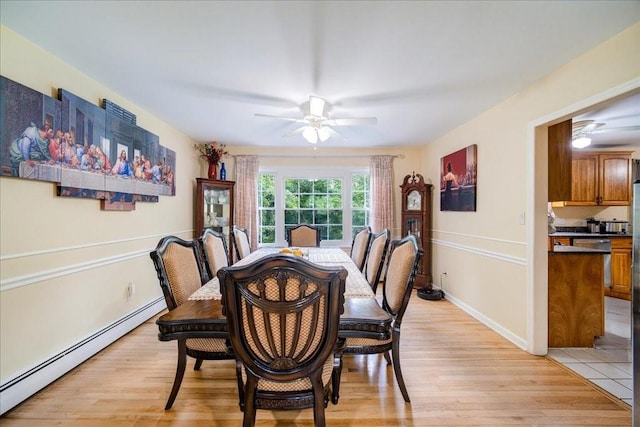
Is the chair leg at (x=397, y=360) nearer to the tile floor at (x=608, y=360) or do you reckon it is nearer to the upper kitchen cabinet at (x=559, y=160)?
the tile floor at (x=608, y=360)

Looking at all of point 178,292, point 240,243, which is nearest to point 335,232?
point 240,243

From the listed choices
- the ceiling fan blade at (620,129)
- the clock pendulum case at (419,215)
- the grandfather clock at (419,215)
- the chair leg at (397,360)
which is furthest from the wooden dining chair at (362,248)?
the ceiling fan blade at (620,129)

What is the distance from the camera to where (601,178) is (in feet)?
13.9

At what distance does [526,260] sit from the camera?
8.07 ft

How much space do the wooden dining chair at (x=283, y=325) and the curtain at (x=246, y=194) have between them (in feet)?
11.6

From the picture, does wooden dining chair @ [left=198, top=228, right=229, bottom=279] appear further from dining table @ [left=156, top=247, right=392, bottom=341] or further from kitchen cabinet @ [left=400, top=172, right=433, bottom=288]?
kitchen cabinet @ [left=400, top=172, right=433, bottom=288]

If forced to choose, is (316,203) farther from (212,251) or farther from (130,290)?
(130,290)

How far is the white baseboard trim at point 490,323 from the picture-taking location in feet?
Result: 8.29

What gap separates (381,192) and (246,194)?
7.39 ft

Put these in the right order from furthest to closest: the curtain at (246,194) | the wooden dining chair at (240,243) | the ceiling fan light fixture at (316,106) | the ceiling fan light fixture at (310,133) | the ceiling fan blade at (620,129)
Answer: the curtain at (246,194)
the ceiling fan blade at (620,129)
the wooden dining chair at (240,243)
the ceiling fan light fixture at (310,133)
the ceiling fan light fixture at (316,106)

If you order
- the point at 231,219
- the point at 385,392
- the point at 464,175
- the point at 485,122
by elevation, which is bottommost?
the point at 385,392

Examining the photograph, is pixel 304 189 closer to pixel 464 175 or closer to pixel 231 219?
pixel 231 219

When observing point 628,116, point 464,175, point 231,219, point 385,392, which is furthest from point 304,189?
point 628,116

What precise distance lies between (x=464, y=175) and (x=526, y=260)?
1.35 m
